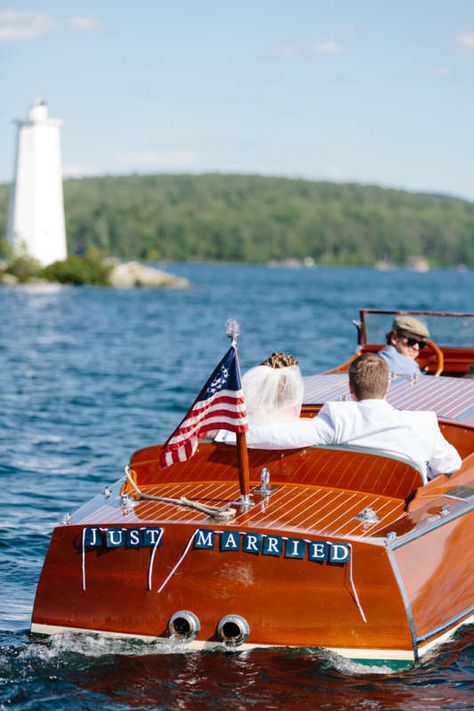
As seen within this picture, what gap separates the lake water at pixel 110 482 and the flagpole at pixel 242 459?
942mm

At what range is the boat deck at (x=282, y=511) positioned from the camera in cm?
669

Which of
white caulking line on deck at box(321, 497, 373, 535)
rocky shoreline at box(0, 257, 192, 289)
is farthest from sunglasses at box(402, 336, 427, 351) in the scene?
rocky shoreline at box(0, 257, 192, 289)

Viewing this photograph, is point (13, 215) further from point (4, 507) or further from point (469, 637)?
point (469, 637)

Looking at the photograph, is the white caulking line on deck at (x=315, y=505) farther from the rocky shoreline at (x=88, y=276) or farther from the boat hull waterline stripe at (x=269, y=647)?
the rocky shoreline at (x=88, y=276)

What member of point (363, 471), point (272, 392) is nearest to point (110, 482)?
point (272, 392)

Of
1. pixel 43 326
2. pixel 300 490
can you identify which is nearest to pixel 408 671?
pixel 300 490

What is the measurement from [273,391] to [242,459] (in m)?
0.69

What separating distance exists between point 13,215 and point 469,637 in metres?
61.9

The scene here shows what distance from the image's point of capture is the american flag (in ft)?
22.4

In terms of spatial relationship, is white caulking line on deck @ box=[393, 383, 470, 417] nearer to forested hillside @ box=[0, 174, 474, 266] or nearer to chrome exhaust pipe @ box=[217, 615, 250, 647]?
chrome exhaust pipe @ box=[217, 615, 250, 647]

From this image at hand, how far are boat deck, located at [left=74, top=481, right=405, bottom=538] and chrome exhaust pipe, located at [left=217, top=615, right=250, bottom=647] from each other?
0.53m

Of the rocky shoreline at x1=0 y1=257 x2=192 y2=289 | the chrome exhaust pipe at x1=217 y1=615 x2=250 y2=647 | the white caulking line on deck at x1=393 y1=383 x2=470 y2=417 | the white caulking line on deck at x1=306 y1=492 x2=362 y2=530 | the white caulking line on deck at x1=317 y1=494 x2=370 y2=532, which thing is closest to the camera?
the chrome exhaust pipe at x1=217 y1=615 x2=250 y2=647

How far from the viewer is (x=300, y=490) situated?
291 inches

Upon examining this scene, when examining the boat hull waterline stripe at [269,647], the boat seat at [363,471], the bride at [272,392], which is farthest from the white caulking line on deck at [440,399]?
the boat hull waterline stripe at [269,647]
